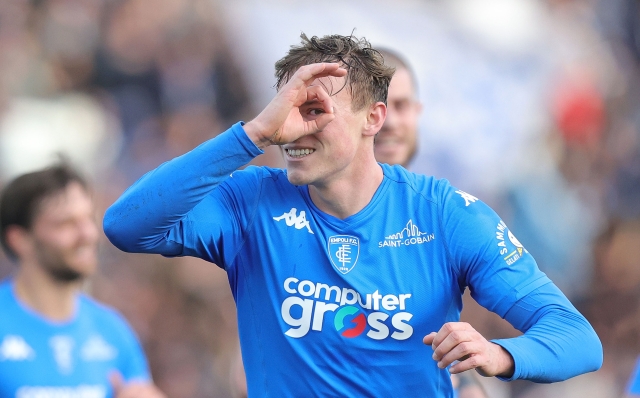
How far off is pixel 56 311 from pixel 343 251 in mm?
2420

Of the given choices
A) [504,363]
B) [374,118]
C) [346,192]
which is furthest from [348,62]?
[504,363]

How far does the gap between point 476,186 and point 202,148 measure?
565 cm

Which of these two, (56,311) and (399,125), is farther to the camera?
(399,125)

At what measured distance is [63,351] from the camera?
506 cm

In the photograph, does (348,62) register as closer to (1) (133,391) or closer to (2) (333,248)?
(2) (333,248)

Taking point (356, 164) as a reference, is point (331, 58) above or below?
above

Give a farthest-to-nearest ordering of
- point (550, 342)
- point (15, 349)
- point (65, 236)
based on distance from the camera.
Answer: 1. point (65, 236)
2. point (15, 349)
3. point (550, 342)

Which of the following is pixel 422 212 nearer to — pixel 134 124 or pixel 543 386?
pixel 134 124

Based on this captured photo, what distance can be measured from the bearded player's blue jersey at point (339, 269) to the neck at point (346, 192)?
0.14 feet

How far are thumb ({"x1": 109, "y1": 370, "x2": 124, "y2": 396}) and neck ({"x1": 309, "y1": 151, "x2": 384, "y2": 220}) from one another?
2073mm

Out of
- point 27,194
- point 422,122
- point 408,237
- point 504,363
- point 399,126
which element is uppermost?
point 422,122

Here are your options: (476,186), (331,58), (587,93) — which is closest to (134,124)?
(476,186)

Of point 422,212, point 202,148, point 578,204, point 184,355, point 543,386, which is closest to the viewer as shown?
point 202,148

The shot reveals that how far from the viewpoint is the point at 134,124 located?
7598 mm
